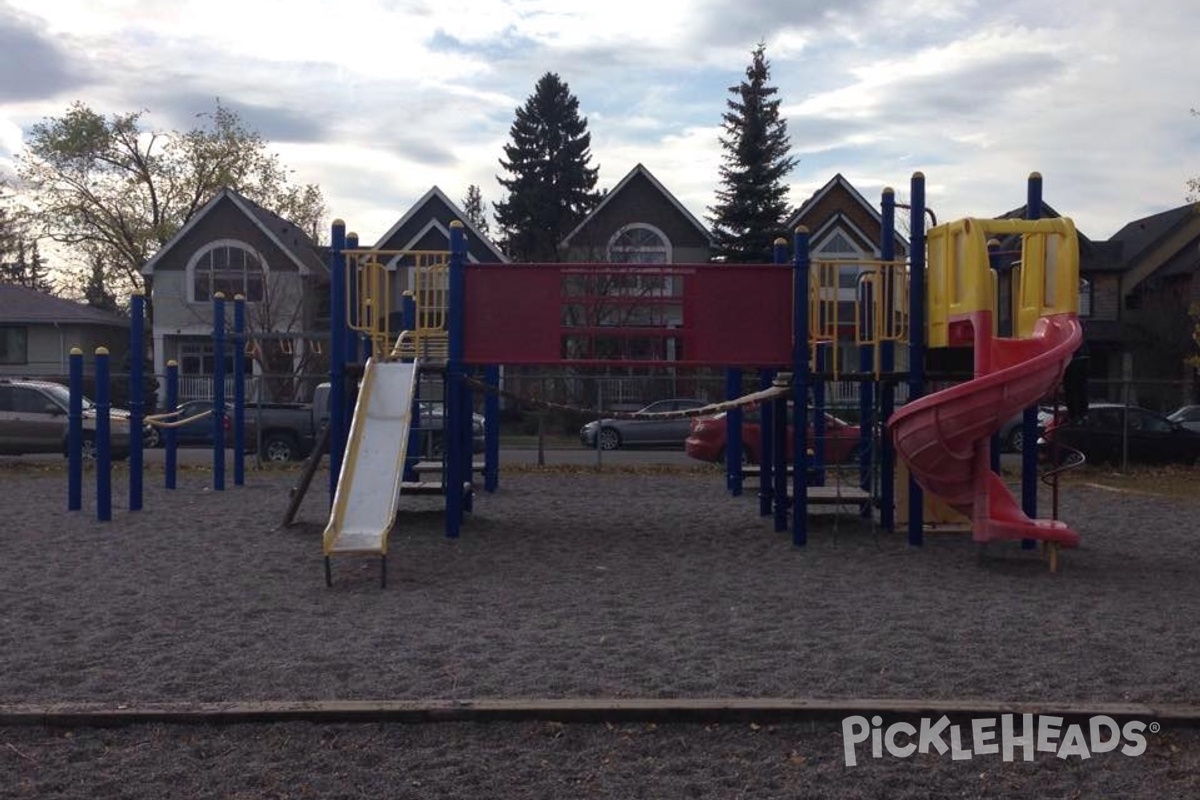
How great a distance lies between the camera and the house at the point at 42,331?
48.1 meters

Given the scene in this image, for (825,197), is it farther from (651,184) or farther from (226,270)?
(226,270)

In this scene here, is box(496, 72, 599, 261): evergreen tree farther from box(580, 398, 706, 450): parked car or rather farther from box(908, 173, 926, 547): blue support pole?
box(908, 173, 926, 547): blue support pole

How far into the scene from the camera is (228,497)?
1630 centimetres

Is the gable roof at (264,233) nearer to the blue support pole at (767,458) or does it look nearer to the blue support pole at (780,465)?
the blue support pole at (767,458)

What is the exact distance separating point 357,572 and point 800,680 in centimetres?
475

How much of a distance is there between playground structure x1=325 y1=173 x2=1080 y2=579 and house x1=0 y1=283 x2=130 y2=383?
38.8 metres

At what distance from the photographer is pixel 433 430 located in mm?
17906

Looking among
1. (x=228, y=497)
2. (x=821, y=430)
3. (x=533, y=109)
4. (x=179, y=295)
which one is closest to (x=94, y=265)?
(x=179, y=295)

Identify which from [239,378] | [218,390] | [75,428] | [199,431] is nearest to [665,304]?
[75,428]

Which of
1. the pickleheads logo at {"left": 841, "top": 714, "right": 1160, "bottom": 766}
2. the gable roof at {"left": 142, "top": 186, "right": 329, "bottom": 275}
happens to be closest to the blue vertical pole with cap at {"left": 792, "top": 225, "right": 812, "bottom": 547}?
the pickleheads logo at {"left": 841, "top": 714, "right": 1160, "bottom": 766}

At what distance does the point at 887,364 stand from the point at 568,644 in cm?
661

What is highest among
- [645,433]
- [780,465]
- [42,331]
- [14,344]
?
[42,331]

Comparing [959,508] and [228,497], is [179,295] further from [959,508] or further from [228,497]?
[959,508]

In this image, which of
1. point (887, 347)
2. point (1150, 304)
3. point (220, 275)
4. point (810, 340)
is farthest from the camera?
point (220, 275)
